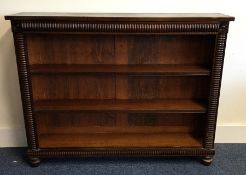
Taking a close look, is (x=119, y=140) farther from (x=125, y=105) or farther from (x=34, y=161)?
(x=34, y=161)

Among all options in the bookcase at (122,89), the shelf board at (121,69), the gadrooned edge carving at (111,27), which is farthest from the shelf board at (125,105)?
the gadrooned edge carving at (111,27)

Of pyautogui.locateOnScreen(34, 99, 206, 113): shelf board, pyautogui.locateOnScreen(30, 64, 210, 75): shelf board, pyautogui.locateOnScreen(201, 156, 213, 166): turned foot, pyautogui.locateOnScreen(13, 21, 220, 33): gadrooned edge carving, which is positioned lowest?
pyautogui.locateOnScreen(201, 156, 213, 166): turned foot

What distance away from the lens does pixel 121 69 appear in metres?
1.41

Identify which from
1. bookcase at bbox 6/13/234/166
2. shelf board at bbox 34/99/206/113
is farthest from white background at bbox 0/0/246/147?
shelf board at bbox 34/99/206/113

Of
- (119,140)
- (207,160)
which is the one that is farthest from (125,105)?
(207,160)

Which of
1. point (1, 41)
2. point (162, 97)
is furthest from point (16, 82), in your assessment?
point (162, 97)

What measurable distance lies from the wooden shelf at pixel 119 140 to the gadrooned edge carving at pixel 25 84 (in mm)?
97

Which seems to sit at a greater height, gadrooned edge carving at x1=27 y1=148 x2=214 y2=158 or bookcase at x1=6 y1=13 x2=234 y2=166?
bookcase at x1=6 y1=13 x2=234 y2=166

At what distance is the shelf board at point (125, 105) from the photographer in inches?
57.7

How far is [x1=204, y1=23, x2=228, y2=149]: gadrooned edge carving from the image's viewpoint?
51.8 inches

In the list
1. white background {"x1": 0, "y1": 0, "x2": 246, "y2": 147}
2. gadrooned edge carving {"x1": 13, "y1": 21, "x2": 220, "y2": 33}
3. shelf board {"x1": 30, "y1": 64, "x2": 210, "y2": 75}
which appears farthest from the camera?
white background {"x1": 0, "y1": 0, "x2": 246, "y2": 147}

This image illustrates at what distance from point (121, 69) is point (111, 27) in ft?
0.78

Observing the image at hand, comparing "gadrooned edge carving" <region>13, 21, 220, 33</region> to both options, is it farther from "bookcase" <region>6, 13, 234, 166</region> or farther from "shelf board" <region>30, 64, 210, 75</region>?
"shelf board" <region>30, 64, 210, 75</region>

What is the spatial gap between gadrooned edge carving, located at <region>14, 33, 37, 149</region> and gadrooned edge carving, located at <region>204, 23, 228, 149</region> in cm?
92
